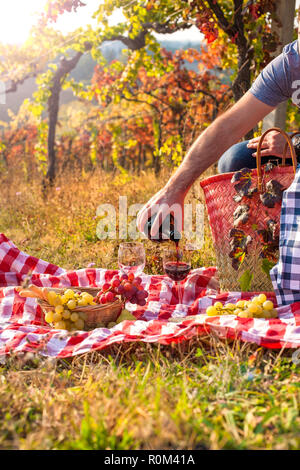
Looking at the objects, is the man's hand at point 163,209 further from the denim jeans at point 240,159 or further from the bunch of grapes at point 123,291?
the denim jeans at point 240,159

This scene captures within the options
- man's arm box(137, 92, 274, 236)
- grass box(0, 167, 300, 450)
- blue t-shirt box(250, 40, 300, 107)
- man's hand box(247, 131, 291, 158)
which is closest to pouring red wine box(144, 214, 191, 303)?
man's arm box(137, 92, 274, 236)

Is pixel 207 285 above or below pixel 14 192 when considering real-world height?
below

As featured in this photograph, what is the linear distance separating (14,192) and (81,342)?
13.2 feet

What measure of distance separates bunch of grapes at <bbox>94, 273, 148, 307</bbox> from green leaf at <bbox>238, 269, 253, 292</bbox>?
1.92 feet

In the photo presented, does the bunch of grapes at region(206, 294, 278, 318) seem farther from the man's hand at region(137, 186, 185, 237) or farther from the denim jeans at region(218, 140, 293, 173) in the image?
the denim jeans at region(218, 140, 293, 173)

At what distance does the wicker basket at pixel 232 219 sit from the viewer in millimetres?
2281

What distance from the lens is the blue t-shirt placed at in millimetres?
2301

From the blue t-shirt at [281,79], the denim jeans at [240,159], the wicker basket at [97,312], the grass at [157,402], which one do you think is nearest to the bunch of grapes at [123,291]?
the wicker basket at [97,312]

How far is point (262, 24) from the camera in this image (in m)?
3.66

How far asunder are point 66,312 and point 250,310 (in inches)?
32.2

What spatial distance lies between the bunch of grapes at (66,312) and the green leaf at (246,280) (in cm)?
86
